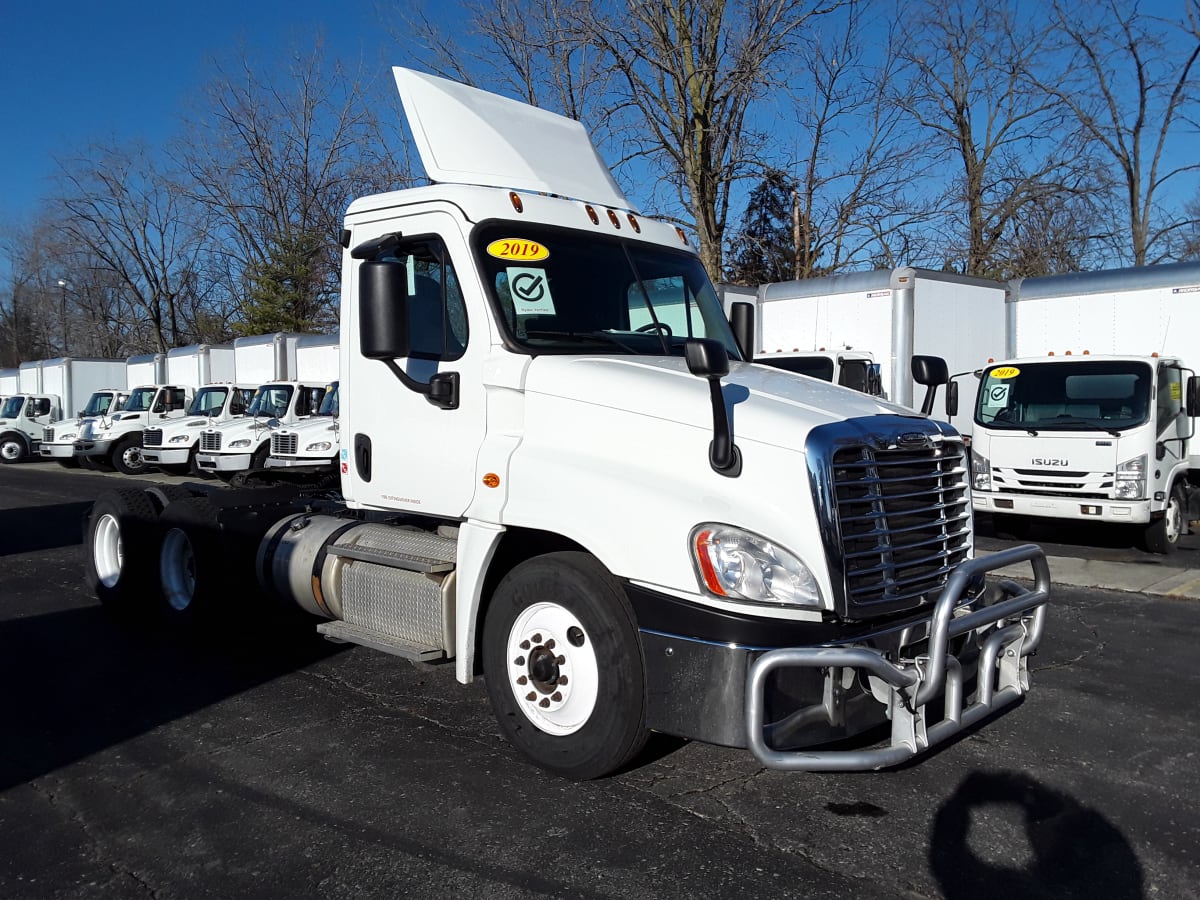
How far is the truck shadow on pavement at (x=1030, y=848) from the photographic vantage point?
3586mm

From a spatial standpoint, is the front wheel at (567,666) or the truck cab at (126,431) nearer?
the front wheel at (567,666)

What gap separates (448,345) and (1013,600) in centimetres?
290

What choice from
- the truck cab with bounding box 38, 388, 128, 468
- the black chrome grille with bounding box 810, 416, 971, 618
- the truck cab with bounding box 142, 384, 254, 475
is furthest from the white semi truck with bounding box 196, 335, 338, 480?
the black chrome grille with bounding box 810, 416, 971, 618

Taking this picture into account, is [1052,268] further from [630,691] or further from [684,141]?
[630,691]

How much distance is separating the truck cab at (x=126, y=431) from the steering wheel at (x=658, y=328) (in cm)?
2128

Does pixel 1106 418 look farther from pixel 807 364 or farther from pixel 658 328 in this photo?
pixel 658 328

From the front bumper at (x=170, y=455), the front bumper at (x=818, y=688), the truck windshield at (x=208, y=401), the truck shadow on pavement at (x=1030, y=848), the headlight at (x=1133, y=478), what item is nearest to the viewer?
the truck shadow on pavement at (x=1030, y=848)

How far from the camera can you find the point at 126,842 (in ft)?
13.2

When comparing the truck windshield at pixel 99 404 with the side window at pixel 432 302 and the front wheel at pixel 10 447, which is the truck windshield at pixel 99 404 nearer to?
the front wheel at pixel 10 447

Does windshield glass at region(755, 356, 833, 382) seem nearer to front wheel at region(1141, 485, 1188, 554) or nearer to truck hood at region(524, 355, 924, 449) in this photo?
front wheel at region(1141, 485, 1188, 554)

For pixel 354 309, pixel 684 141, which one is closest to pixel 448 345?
pixel 354 309

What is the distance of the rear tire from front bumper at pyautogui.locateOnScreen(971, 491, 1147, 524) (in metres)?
7.56

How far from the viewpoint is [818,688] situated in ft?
12.8

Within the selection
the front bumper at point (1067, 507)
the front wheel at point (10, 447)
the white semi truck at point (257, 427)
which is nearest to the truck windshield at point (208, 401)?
the white semi truck at point (257, 427)
